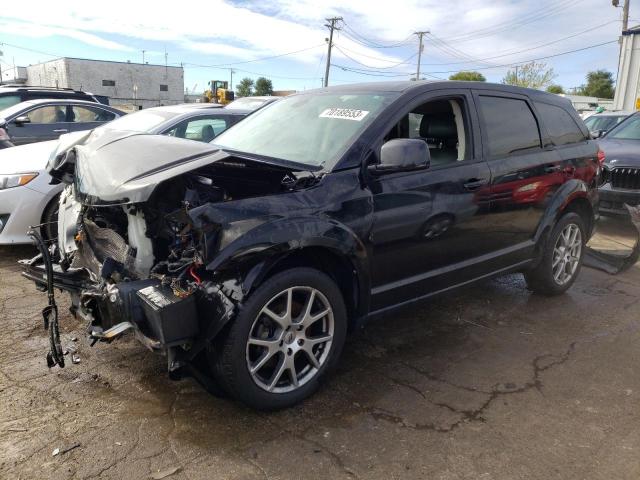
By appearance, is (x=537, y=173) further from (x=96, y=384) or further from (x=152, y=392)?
(x=96, y=384)

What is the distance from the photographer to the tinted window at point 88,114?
10.2 m

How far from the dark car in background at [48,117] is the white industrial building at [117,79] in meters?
55.0

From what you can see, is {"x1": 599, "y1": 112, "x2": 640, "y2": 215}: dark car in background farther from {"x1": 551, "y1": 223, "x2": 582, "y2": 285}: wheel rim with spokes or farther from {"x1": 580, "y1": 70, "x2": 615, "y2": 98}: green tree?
{"x1": 580, "y1": 70, "x2": 615, "y2": 98}: green tree

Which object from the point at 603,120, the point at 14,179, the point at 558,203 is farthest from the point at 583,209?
the point at 603,120

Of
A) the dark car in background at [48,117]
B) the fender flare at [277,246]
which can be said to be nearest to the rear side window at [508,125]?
the fender flare at [277,246]

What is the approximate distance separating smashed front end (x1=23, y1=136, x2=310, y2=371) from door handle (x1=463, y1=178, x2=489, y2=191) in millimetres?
1454

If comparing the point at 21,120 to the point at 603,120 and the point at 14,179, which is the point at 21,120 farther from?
the point at 603,120

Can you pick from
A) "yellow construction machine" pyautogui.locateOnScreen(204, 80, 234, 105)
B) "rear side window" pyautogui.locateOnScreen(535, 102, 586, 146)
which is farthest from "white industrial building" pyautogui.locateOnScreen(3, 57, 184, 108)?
"rear side window" pyautogui.locateOnScreen(535, 102, 586, 146)

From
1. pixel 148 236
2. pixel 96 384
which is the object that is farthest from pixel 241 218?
pixel 96 384

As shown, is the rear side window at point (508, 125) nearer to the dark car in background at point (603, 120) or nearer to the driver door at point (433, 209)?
the driver door at point (433, 209)

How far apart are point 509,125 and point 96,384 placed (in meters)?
3.54

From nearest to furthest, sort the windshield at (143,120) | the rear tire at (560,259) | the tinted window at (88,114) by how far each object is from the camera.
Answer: the rear tire at (560,259), the windshield at (143,120), the tinted window at (88,114)

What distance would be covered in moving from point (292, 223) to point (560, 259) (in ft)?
10.6

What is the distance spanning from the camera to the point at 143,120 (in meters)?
6.71
